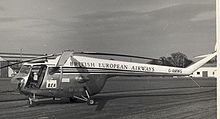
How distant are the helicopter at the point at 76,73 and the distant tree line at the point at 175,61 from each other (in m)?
0.05

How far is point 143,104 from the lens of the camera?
310 centimetres

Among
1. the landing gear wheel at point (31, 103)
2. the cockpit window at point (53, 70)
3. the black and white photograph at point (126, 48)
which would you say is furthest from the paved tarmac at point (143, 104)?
the cockpit window at point (53, 70)

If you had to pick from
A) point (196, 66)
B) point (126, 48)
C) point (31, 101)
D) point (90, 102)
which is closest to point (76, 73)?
point (31, 101)

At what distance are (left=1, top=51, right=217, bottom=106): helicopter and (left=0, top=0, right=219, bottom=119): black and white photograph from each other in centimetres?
2

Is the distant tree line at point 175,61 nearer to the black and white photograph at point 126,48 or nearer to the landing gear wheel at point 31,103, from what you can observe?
the black and white photograph at point 126,48

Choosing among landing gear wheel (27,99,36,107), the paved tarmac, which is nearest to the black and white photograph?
the paved tarmac

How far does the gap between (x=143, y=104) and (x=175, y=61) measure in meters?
0.51

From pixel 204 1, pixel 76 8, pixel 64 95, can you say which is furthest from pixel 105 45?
pixel 64 95

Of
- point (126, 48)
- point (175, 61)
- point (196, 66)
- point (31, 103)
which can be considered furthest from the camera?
point (31, 103)

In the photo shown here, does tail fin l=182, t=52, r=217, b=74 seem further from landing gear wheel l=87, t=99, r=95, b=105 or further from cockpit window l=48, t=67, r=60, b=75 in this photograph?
cockpit window l=48, t=67, r=60, b=75

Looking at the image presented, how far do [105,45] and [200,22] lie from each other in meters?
0.92

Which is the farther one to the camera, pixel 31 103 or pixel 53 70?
pixel 53 70

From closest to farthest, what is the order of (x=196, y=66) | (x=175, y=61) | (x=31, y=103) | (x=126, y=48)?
1. (x=126, y=48)
2. (x=175, y=61)
3. (x=196, y=66)
4. (x=31, y=103)

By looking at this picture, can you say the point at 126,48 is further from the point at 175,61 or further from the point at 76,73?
the point at 76,73
